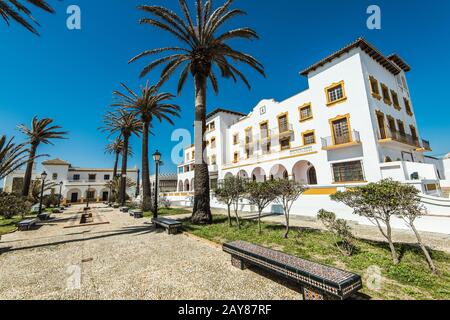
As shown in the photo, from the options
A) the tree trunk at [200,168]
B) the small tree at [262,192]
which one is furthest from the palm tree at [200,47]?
the small tree at [262,192]

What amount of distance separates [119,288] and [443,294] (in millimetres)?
6318

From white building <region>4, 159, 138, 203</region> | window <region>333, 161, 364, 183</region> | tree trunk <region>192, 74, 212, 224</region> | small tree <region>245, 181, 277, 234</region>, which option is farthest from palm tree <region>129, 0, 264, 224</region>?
white building <region>4, 159, 138, 203</region>

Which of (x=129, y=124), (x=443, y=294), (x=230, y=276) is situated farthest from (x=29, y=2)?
(x=129, y=124)

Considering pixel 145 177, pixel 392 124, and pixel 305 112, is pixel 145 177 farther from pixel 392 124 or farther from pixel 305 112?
pixel 392 124

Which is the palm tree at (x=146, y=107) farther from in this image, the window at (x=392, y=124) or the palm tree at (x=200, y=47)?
the window at (x=392, y=124)

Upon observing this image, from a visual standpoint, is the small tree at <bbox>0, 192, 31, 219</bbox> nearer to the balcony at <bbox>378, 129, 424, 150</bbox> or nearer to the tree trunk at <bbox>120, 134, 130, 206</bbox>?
the tree trunk at <bbox>120, 134, 130, 206</bbox>

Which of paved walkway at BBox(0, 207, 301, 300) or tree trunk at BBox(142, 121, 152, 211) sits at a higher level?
tree trunk at BBox(142, 121, 152, 211)

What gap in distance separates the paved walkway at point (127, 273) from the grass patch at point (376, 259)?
6.01ft

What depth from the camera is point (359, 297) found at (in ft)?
11.4

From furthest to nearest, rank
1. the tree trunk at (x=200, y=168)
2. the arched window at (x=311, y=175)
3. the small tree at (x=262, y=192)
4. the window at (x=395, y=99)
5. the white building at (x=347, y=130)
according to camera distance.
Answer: the arched window at (x=311, y=175) < the window at (x=395, y=99) < the white building at (x=347, y=130) < the tree trunk at (x=200, y=168) < the small tree at (x=262, y=192)

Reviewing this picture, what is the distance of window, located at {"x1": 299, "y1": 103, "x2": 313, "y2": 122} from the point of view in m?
19.7

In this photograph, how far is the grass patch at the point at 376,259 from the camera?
144 inches

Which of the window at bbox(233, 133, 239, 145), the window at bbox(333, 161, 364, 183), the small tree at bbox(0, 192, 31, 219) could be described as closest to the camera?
the small tree at bbox(0, 192, 31, 219)

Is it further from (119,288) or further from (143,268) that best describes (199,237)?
(119,288)
